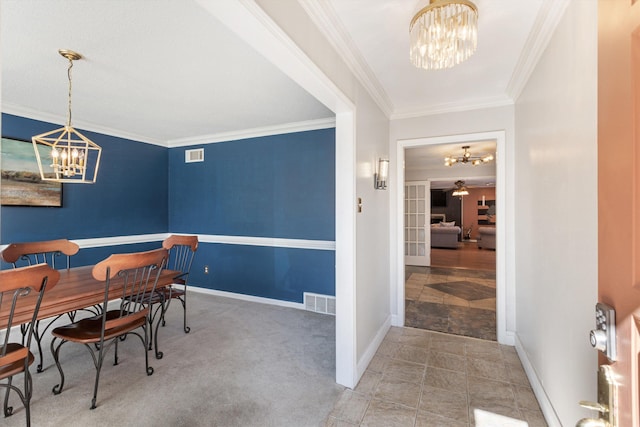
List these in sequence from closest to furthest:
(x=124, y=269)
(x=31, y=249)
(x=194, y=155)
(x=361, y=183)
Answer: (x=124, y=269)
(x=361, y=183)
(x=31, y=249)
(x=194, y=155)

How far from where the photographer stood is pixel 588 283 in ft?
4.46

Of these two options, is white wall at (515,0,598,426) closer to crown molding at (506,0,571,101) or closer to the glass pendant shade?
crown molding at (506,0,571,101)

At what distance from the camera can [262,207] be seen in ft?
14.0

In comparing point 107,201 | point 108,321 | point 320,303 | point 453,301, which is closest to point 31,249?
point 108,321

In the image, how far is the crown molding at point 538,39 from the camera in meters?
1.68

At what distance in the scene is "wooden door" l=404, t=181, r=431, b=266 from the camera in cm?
704

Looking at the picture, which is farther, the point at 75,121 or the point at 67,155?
the point at 75,121

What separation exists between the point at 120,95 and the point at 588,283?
3.98 m

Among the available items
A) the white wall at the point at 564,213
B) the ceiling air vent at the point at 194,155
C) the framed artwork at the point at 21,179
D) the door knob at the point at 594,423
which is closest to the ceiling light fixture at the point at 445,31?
the white wall at the point at 564,213

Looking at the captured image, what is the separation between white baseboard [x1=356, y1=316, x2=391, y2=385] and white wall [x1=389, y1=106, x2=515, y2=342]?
0.30 metres

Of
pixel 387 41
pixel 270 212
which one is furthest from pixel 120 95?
pixel 387 41

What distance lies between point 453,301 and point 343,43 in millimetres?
3820

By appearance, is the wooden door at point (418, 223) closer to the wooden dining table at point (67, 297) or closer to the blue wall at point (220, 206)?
the blue wall at point (220, 206)

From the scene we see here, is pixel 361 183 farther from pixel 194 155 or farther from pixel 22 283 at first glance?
pixel 194 155
